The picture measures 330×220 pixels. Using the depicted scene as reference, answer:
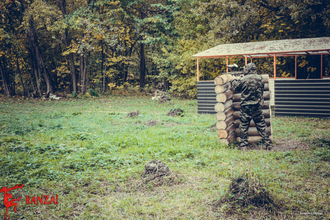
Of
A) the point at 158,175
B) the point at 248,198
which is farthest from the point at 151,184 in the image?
the point at 248,198

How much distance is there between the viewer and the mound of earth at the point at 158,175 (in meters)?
5.12

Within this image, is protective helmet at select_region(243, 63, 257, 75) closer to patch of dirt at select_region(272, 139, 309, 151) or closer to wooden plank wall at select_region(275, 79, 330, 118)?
patch of dirt at select_region(272, 139, 309, 151)

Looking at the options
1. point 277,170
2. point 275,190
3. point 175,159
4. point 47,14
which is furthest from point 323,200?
point 47,14

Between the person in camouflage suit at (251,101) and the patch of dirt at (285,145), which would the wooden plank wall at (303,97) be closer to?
the patch of dirt at (285,145)

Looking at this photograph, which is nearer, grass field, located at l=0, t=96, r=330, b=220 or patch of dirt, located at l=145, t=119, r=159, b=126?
grass field, located at l=0, t=96, r=330, b=220

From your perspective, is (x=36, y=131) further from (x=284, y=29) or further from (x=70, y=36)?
(x=70, y=36)

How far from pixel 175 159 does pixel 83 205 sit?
106 inches

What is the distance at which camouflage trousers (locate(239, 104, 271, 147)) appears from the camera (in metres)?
7.30

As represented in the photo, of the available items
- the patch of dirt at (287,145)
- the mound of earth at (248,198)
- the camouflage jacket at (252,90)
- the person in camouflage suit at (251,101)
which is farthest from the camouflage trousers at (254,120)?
the mound of earth at (248,198)

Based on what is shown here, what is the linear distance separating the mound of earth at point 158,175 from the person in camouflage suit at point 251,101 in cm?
305

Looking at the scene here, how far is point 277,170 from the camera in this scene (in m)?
5.64

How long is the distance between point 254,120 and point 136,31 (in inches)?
820

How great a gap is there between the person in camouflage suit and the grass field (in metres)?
0.53

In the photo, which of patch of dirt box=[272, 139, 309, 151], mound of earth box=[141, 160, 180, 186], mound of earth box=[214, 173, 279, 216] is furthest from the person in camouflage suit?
mound of earth box=[214, 173, 279, 216]
